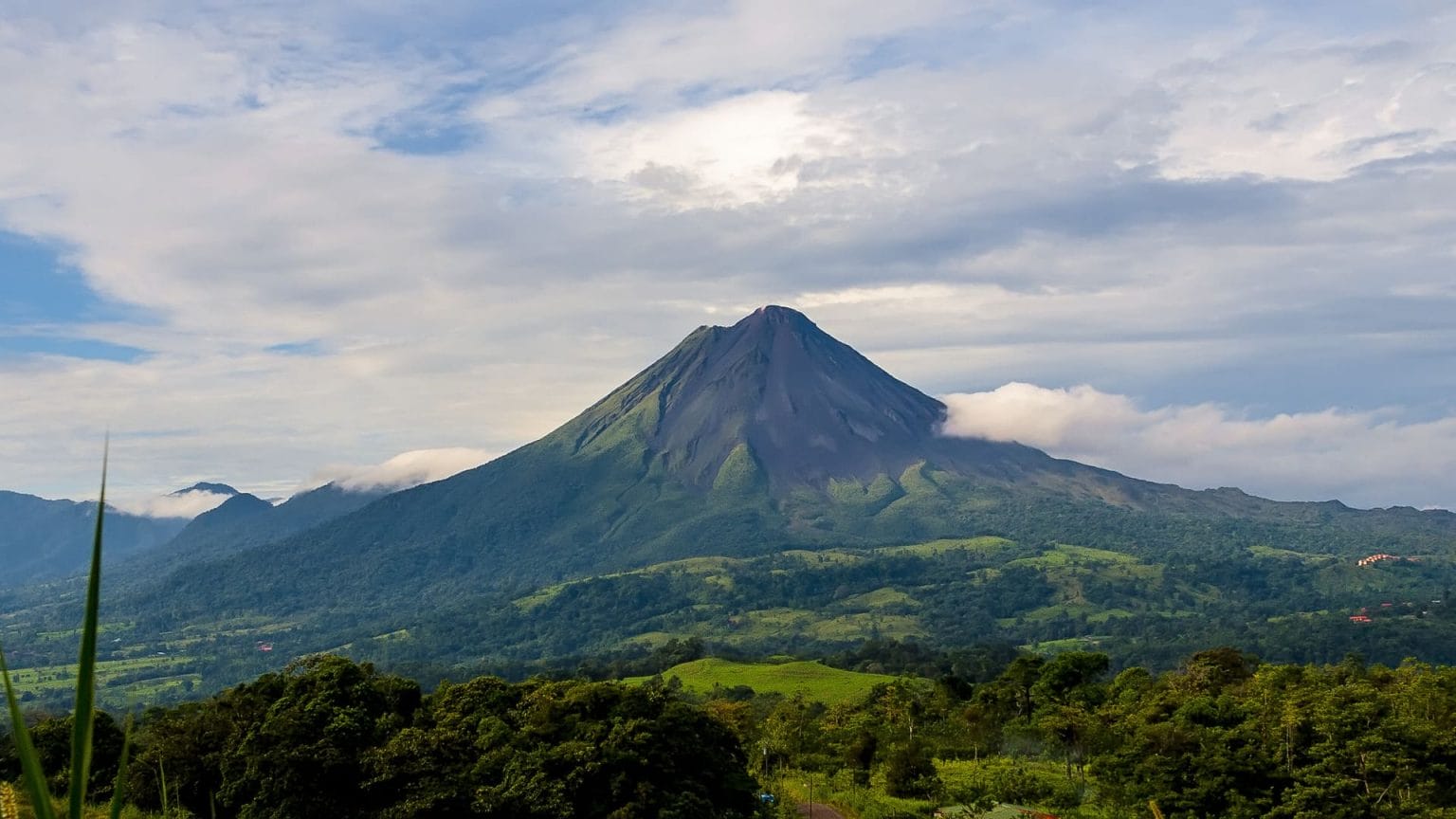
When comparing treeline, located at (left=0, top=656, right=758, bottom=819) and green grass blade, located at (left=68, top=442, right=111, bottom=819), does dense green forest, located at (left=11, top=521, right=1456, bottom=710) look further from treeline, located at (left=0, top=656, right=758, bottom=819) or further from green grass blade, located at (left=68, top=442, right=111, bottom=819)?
green grass blade, located at (left=68, top=442, right=111, bottom=819)

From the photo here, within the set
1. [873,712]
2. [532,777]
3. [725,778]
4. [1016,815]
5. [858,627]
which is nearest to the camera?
[532,777]

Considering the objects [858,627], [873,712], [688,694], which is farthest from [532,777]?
[858,627]

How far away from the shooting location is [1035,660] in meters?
55.4

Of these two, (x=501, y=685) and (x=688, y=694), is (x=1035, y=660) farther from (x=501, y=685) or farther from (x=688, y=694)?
(x=501, y=685)

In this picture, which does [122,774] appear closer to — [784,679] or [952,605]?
[784,679]

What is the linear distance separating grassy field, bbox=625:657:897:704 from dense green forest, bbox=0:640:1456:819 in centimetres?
3093

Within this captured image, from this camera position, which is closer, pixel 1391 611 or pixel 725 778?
pixel 725 778

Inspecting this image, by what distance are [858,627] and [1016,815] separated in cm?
11049

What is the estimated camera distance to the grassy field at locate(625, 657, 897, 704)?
75.8m

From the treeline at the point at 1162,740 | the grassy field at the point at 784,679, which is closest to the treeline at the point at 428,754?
the treeline at the point at 1162,740

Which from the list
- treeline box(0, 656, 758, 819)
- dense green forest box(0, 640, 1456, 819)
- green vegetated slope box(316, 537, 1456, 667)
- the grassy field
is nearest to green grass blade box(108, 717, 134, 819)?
treeline box(0, 656, 758, 819)

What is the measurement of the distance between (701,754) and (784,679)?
175 feet

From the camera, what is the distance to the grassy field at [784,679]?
75750 mm

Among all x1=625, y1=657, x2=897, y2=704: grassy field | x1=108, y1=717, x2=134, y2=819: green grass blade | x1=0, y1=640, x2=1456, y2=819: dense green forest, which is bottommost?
x1=625, y1=657, x2=897, y2=704: grassy field
